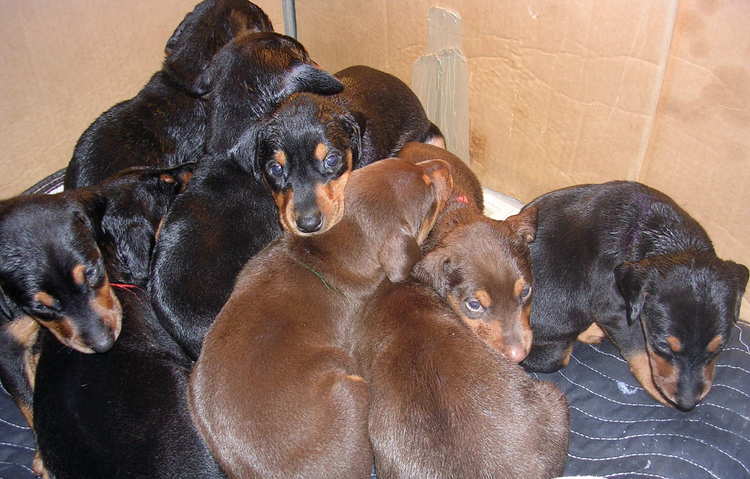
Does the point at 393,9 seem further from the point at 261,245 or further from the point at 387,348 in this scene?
the point at 387,348

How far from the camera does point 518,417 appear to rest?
2.30 m

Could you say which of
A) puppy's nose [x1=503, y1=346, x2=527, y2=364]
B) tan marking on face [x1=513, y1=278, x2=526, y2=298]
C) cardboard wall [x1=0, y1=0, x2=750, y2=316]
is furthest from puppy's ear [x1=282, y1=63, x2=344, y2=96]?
puppy's nose [x1=503, y1=346, x2=527, y2=364]

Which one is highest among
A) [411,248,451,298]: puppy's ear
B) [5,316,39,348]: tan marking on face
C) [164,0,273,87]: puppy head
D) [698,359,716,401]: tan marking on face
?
[164,0,273,87]: puppy head

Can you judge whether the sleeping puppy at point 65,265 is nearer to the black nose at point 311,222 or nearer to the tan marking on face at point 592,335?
the black nose at point 311,222

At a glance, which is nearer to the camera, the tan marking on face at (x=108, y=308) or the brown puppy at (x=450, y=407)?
the brown puppy at (x=450, y=407)

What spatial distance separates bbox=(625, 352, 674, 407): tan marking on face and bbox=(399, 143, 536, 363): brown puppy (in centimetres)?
63

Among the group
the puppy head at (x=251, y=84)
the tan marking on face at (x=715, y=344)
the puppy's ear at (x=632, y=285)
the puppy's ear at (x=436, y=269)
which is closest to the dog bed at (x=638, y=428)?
the tan marking on face at (x=715, y=344)

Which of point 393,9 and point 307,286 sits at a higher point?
point 393,9

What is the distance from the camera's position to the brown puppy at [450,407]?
2172mm

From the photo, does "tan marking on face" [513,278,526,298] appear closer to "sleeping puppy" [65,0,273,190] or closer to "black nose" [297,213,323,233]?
"black nose" [297,213,323,233]

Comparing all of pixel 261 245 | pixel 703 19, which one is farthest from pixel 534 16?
pixel 261 245

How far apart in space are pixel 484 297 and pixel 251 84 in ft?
5.12

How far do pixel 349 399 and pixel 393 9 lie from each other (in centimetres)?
267

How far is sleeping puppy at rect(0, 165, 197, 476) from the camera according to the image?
268 cm
